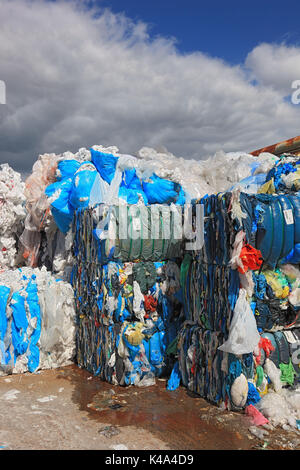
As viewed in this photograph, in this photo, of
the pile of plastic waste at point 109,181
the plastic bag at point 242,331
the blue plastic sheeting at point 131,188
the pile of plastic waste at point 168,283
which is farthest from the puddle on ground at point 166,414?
the blue plastic sheeting at point 131,188

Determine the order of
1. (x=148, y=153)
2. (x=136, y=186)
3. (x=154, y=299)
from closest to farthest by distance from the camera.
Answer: (x=154, y=299) → (x=136, y=186) → (x=148, y=153)

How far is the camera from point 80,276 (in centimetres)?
532

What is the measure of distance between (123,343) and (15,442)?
4.91 feet

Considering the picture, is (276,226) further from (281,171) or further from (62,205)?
(62,205)

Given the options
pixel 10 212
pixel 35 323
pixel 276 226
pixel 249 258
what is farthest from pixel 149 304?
pixel 10 212

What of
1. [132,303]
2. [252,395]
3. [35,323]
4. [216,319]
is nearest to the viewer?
[252,395]

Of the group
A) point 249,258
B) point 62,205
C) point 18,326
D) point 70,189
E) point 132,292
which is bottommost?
point 18,326

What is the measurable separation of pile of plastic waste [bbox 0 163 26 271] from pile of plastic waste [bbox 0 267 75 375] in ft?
7.72

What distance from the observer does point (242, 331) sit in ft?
Result: 11.4

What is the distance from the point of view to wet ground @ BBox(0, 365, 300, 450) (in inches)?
124

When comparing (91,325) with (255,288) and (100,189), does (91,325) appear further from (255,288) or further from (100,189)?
(255,288)

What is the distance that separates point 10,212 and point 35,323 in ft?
10.3

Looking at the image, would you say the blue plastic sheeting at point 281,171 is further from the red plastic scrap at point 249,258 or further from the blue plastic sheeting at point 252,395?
the blue plastic sheeting at point 252,395
